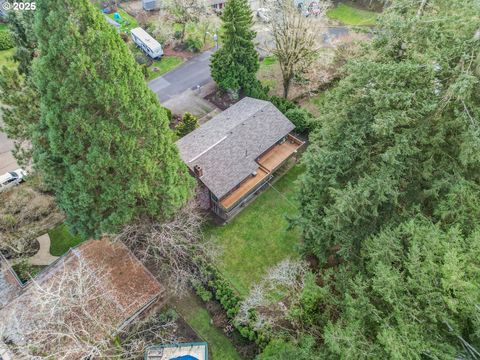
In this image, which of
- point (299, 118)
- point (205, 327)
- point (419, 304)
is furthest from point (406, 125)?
point (205, 327)

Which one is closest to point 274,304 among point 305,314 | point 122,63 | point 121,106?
point 305,314

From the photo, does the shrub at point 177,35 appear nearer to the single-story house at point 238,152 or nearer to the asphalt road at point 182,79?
the asphalt road at point 182,79

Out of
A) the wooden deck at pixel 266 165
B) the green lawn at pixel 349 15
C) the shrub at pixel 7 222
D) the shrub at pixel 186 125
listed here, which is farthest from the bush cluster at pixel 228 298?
the green lawn at pixel 349 15

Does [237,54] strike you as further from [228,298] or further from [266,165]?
[228,298]

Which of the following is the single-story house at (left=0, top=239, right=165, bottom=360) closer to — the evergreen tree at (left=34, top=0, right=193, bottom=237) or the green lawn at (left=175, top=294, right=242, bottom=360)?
the green lawn at (left=175, top=294, right=242, bottom=360)

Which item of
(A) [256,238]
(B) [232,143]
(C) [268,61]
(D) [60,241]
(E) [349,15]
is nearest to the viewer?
(D) [60,241]

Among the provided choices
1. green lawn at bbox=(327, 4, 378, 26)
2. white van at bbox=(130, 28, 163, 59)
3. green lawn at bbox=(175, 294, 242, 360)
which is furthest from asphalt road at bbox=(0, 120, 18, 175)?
green lawn at bbox=(327, 4, 378, 26)

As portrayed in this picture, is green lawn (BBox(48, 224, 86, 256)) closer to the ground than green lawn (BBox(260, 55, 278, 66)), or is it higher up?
closer to the ground
